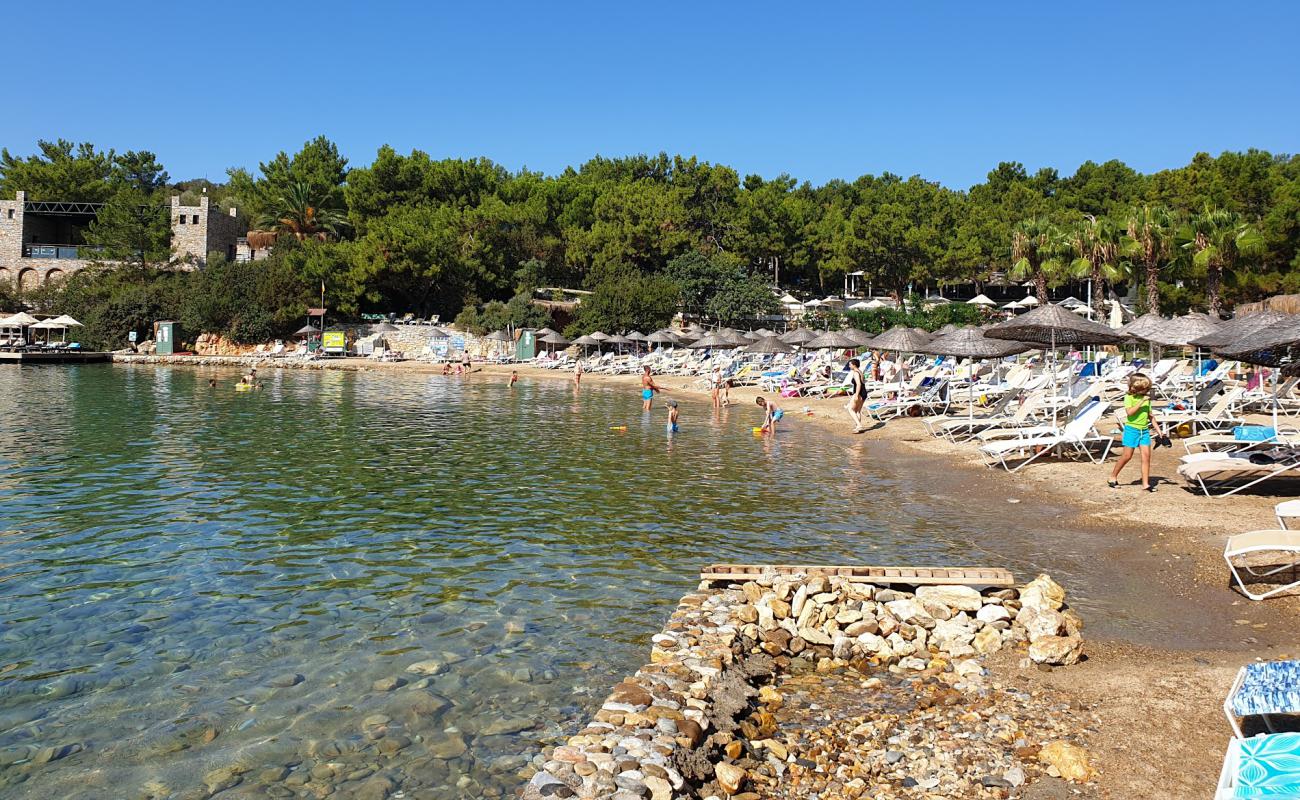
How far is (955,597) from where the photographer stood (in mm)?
5902

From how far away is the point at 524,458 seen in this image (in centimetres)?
1402

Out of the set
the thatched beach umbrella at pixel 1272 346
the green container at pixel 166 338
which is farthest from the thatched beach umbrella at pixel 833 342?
the green container at pixel 166 338

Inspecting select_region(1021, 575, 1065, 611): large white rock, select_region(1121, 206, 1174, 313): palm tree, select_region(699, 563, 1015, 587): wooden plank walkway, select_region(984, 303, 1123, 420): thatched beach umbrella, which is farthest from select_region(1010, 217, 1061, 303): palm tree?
select_region(1021, 575, 1065, 611): large white rock

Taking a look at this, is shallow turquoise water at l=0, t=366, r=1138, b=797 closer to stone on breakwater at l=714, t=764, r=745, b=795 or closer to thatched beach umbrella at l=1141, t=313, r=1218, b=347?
stone on breakwater at l=714, t=764, r=745, b=795

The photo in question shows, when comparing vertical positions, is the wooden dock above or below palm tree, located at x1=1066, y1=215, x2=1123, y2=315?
below

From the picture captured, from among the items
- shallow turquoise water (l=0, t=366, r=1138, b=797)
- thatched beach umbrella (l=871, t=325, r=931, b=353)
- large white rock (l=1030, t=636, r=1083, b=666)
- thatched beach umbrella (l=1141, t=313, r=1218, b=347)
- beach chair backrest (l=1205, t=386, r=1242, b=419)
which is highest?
thatched beach umbrella (l=1141, t=313, r=1218, b=347)

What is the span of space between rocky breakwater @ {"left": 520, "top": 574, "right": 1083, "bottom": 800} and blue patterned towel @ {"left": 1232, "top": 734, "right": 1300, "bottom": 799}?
186 centimetres

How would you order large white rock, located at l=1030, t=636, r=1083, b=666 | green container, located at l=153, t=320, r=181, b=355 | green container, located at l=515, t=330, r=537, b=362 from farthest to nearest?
green container, located at l=153, t=320, r=181, b=355 → green container, located at l=515, t=330, r=537, b=362 → large white rock, located at l=1030, t=636, r=1083, b=666

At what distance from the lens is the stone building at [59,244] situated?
58375 millimetres

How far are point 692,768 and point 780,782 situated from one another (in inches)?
16.3

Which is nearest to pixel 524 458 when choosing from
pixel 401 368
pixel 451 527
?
pixel 451 527

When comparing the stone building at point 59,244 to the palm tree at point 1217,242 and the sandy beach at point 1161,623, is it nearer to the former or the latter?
the palm tree at point 1217,242

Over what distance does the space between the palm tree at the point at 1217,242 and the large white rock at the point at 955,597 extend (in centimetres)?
2562

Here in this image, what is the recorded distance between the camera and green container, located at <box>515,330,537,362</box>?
149 feet
